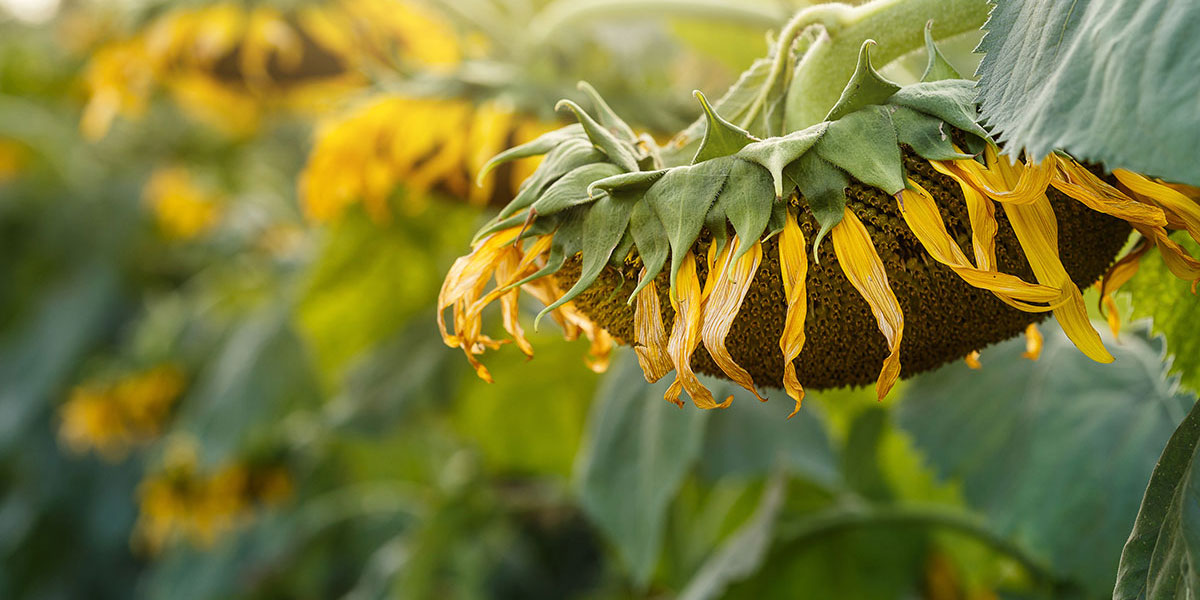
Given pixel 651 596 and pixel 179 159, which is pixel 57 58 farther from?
pixel 651 596

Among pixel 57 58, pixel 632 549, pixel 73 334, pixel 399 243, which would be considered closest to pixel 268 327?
pixel 399 243

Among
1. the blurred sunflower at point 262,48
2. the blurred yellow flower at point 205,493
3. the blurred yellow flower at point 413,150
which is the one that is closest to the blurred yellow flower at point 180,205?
the blurred yellow flower at point 205,493

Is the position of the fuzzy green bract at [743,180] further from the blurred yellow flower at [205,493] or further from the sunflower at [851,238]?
the blurred yellow flower at [205,493]

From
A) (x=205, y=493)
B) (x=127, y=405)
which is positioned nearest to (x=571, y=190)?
(x=205, y=493)

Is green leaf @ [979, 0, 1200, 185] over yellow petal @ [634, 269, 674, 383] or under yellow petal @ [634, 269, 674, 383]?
over

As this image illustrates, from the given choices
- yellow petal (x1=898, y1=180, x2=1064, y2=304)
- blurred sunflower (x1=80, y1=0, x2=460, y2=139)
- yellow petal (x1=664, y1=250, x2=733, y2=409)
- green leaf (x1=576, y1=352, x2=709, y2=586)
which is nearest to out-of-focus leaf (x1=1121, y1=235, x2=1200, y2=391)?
yellow petal (x1=898, y1=180, x2=1064, y2=304)

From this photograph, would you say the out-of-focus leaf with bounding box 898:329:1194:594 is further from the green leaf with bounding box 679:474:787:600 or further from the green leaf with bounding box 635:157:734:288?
the green leaf with bounding box 635:157:734:288
